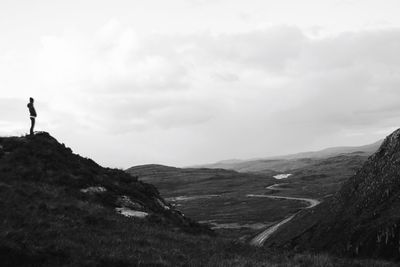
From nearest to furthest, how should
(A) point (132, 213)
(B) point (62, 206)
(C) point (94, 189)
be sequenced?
(B) point (62, 206) < (A) point (132, 213) < (C) point (94, 189)

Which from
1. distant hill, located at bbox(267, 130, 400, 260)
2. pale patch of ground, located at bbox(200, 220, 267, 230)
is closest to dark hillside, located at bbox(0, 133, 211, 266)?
distant hill, located at bbox(267, 130, 400, 260)

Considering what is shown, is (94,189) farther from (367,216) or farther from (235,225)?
(235,225)

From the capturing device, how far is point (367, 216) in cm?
2320

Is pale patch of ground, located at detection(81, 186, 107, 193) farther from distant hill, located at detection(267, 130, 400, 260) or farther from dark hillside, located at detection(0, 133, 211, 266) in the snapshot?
distant hill, located at detection(267, 130, 400, 260)

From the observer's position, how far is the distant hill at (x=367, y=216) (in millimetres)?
19406

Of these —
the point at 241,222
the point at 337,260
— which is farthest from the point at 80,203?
the point at 241,222

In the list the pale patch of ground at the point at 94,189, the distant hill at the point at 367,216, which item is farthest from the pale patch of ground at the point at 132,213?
the distant hill at the point at 367,216

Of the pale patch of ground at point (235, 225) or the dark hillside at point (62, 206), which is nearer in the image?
the dark hillside at point (62, 206)

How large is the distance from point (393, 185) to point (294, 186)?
142066 mm

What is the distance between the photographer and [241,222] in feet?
277

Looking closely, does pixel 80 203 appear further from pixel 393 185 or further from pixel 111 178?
pixel 393 185

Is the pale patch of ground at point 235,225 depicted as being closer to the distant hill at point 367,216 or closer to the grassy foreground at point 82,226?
the distant hill at point 367,216

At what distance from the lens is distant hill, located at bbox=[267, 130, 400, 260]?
764 inches

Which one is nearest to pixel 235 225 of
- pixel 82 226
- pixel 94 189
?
pixel 94 189
